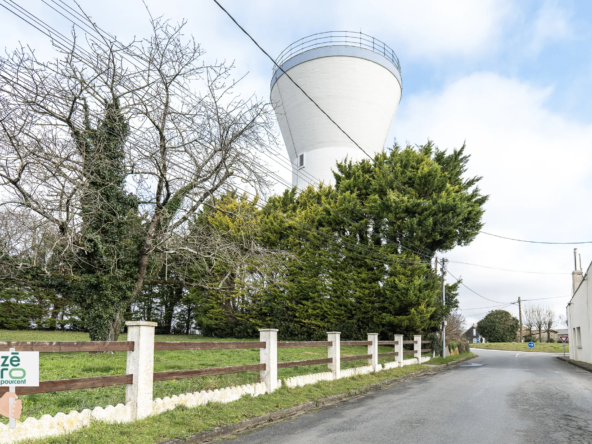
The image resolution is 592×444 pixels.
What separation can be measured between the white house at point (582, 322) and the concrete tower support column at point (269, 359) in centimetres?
1784

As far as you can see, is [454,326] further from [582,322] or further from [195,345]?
[195,345]

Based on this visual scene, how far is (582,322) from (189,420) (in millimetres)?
23691

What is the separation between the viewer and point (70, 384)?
465 centimetres

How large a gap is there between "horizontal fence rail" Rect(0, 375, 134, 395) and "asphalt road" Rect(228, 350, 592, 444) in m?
1.60

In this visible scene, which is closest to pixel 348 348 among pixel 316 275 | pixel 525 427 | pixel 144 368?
pixel 316 275

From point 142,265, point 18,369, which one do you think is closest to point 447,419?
point 18,369

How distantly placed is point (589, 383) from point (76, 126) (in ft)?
50.9

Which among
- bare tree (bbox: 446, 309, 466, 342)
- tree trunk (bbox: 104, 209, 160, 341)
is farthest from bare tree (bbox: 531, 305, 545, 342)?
tree trunk (bbox: 104, 209, 160, 341)

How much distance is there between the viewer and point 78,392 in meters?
6.92

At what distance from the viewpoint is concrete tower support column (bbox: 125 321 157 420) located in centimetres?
550

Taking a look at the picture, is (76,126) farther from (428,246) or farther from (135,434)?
(428,246)

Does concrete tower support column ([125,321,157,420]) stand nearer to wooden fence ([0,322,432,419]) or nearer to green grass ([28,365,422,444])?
wooden fence ([0,322,432,419])

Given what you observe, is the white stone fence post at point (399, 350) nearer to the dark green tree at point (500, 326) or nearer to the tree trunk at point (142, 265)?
the tree trunk at point (142, 265)

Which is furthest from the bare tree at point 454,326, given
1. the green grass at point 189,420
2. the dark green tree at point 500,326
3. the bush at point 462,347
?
the dark green tree at point 500,326
